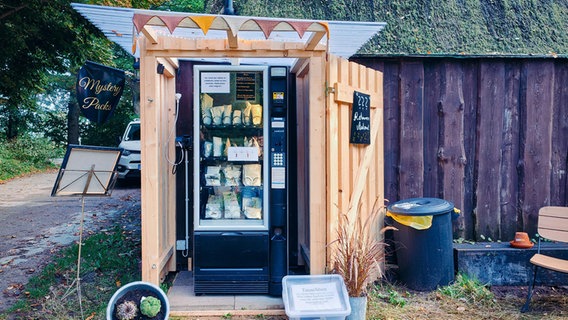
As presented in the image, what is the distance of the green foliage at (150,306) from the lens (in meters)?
3.36

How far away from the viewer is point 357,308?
3682mm

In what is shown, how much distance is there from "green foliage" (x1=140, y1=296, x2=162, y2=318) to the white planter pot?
157 centimetres

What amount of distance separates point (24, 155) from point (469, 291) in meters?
19.3

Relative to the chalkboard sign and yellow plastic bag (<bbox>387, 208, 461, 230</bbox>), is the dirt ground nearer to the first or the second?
the chalkboard sign

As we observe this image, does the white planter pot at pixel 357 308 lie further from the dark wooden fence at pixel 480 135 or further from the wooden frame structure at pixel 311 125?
the dark wooden fence at pixel 480 135

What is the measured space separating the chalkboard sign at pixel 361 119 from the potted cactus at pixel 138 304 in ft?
7.39

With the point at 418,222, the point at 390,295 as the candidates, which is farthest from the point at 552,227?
the point at 390,295

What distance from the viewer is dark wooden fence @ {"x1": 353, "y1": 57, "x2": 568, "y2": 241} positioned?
16.3ft

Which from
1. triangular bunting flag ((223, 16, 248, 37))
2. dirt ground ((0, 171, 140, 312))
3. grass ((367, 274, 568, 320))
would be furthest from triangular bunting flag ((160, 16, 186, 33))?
dirt ground ((0, 171, 140, 312))

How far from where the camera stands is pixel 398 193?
500 centimetres

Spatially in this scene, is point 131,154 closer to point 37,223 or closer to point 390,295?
point 37,223

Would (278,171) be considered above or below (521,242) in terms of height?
above

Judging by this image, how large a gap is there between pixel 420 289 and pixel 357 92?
Answer: 6.83ft

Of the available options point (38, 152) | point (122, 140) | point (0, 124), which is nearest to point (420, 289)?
point (122, 140)
